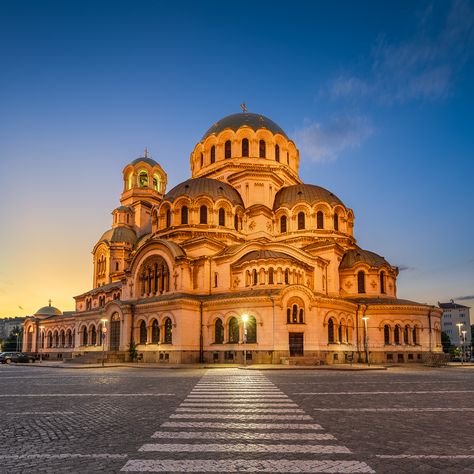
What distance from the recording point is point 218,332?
43.9 m

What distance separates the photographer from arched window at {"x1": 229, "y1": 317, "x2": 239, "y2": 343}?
139ft

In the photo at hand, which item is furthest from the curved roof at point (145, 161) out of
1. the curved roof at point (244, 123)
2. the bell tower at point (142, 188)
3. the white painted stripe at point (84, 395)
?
the white painted stripe at point (84, 395)

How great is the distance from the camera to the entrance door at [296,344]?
1623 inches

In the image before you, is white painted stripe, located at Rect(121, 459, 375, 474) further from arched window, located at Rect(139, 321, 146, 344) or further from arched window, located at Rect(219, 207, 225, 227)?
arched window, located at Rect(219, 207, 225, 227)

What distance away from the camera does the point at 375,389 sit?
62.7 ft

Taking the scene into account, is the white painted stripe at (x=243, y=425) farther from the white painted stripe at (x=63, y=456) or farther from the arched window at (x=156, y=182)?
the arched window at (x=156, y=182)

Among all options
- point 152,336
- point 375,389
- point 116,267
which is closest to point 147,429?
point 375,389

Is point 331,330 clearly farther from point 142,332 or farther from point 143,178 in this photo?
point 143,178

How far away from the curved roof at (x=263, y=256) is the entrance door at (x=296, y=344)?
21.8 ft

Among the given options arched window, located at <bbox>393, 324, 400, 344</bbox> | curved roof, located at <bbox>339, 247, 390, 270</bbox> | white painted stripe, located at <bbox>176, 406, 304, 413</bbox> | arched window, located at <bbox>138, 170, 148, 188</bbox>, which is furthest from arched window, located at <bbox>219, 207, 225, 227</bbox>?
white painted stripe, located at <bbox>176, 406, 304, 413</bbox>

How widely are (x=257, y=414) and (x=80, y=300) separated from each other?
198ft

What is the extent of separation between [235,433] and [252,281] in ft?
112

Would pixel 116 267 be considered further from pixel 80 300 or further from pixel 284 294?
pixel 284 294

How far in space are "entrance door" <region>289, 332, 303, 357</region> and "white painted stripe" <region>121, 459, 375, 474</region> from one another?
34399 mm
